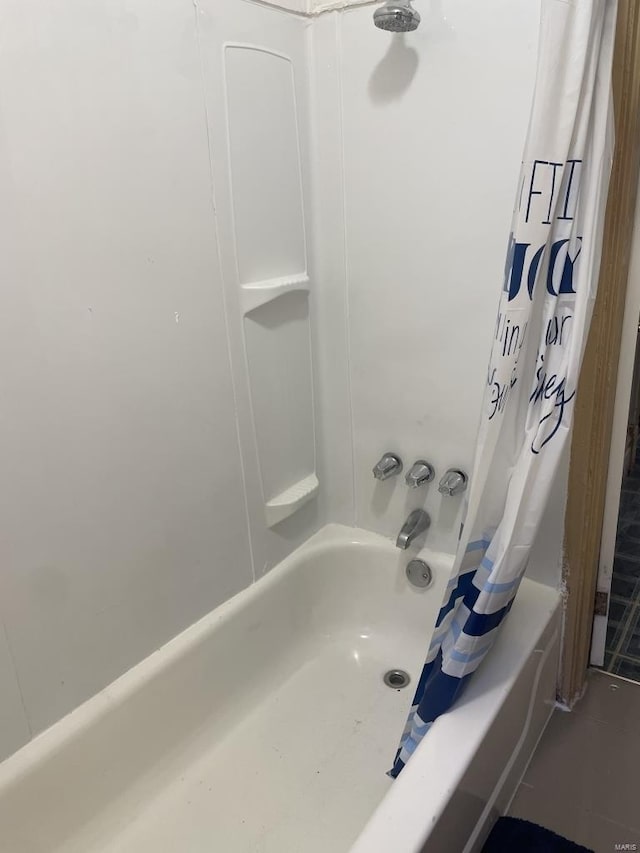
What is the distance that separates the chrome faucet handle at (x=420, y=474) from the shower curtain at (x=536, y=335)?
449 millimetres

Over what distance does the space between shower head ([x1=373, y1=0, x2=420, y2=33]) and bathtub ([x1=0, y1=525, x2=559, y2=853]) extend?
125 centimetres

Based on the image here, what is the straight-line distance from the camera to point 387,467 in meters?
1.70

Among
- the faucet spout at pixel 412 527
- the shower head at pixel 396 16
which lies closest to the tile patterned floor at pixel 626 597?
the faucet spout at pixel 412 527

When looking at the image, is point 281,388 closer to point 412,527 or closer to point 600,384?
point 412,527

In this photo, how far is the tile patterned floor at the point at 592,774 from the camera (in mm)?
1365

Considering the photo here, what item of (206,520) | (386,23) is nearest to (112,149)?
(386,23)

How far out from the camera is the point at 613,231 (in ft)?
4.14

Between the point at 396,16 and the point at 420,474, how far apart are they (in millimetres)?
1011

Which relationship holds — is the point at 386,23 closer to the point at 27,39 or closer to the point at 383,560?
the point at 27,39

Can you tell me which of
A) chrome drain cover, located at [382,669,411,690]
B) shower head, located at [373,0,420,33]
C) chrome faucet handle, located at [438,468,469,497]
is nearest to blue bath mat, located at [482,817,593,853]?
chrome drain cover, located at [382,669,411,690]

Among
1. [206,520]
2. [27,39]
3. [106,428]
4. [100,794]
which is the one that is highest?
[27,39]

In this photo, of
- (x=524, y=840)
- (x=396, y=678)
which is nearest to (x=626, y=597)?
(x=396, y=678)

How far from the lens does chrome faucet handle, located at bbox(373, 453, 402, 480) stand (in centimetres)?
170

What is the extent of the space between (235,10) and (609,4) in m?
0.72
